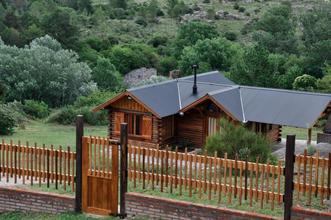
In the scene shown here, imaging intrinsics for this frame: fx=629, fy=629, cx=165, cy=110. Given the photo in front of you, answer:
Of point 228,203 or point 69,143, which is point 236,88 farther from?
point 228,203

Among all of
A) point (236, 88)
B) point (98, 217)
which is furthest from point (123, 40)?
point (98, 217)

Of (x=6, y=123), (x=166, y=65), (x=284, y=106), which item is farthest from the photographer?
(x=166, y=65)

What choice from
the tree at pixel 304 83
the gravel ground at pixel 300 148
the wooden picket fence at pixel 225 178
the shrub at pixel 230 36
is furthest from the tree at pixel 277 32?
the wooden picket fence at pixel 225 178

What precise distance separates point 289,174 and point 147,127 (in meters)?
14.6

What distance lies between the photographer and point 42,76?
4759 centimetres

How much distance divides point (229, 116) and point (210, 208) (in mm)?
12871

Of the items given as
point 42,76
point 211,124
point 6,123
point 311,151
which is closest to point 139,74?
point 42,76

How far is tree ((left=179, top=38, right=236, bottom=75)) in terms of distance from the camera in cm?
6191

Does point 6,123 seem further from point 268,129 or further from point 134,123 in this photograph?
point 268,129

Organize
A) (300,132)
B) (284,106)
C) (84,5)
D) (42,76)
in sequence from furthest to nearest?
(84,5) < (42,76) < (300,132) < (284,106)

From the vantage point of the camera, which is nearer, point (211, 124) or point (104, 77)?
point (211, 124)

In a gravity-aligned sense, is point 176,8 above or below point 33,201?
above

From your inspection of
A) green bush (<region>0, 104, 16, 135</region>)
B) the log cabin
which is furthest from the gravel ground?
green bush (<region>0, 104, 16, 135</region>)

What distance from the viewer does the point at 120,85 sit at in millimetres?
58344
